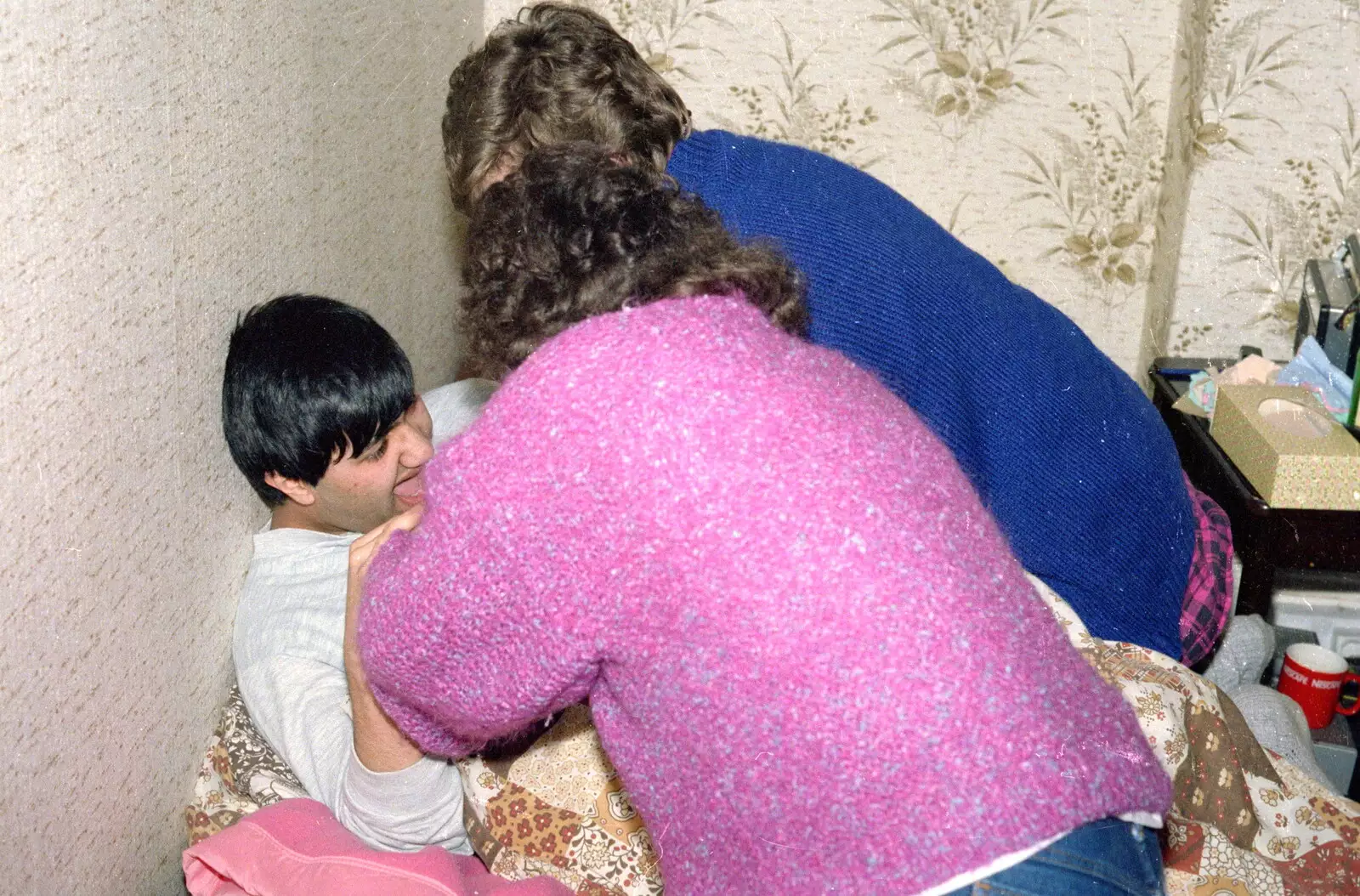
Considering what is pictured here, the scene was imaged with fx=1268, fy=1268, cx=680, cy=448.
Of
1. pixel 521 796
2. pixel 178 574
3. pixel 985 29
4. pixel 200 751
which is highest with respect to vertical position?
pixel 985 29

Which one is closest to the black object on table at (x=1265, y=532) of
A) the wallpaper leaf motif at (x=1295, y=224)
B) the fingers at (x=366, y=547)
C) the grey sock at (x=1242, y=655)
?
the grey sock at (x=1242, y=655)

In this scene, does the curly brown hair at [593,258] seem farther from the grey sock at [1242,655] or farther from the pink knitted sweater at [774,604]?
the grey sock at [1242,655]

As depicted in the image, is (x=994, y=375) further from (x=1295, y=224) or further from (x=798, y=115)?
(x=798, y=115)

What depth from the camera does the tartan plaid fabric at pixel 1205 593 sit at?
5.70ft

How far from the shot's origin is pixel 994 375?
4.95 feet

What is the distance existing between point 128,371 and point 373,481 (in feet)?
1.45

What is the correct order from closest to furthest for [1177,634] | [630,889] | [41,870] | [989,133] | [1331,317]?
1. [41,870]
2. [630,889]
3. [1177,634]
4. [1331,317]
5. [989,133]

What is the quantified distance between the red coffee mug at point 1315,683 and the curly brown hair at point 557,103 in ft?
4.13

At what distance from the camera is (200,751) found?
1.45 metres

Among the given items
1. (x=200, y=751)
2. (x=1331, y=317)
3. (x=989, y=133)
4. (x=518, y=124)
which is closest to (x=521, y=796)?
(x=200, y=751)

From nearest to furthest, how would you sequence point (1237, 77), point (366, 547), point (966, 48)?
point (366, 547) < point (1237, 77) < point (966, 48)

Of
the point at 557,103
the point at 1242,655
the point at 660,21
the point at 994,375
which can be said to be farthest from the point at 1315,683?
the point at 660,21

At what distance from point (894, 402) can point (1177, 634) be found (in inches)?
38.8

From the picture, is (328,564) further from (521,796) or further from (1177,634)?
(1177,634)
